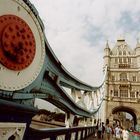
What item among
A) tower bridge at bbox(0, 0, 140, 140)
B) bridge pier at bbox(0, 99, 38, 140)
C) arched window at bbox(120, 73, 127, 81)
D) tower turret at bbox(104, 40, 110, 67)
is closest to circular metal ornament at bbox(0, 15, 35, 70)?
tower bridge at bbox(0, 0, 140, 140)

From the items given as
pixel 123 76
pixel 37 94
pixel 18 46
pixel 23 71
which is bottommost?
pixel 37 94

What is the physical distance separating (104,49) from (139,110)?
47.7 feet

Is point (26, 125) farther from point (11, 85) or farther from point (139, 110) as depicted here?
point (139, 110)

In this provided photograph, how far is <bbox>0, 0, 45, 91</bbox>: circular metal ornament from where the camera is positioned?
6.65 ft

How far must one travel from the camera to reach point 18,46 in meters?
2.15

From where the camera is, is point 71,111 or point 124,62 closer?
point 71,111

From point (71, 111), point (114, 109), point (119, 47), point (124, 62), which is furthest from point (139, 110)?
point (71, 111)

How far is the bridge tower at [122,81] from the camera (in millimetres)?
36000

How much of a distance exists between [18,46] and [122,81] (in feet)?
122

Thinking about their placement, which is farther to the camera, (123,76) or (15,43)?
(123,76)

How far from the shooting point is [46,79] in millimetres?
2885

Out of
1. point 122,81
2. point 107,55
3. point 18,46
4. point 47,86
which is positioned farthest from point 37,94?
point 107,55

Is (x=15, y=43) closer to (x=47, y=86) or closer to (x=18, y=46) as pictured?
(x=18, y=46)

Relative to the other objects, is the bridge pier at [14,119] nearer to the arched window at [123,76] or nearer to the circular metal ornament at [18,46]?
the circular metal ornament at [18,46]
